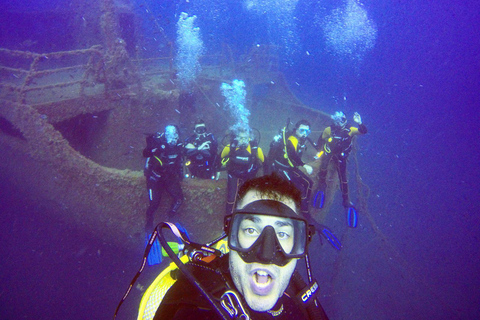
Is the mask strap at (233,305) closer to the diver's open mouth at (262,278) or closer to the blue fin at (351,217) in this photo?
the diver's open mouth at (262,278)

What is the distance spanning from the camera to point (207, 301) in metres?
1.33

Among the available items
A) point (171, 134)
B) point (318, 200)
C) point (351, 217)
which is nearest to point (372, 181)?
→ point (351, 217)

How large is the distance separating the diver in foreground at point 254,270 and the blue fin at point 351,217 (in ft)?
16.8

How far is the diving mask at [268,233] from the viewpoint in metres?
1.40

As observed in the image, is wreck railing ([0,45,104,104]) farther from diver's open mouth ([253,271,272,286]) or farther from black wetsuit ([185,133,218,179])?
diver's open mouth ([253,271,272,286])

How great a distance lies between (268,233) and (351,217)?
5684 millimetres

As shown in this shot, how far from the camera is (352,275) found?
10586mm

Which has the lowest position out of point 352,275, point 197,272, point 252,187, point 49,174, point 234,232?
point 352,275

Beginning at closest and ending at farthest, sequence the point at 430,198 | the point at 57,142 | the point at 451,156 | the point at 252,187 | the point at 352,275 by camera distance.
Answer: the point at 252,187 < the point at 57,142 < the point at 352,275 < the point at 430,198 < the point at 451,156

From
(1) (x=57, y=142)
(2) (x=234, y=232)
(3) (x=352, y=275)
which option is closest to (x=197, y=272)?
(2) (x=234, y=232)

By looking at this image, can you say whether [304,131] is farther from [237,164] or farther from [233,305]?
[233,305]

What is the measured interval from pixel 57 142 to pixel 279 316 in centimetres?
550

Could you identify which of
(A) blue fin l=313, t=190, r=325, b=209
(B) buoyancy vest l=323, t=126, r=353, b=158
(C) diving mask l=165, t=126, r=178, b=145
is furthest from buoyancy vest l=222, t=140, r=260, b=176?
(B) buoyancy vest l=323, t=126, r=353, b=158

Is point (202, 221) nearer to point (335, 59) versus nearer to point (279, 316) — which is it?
point (279, 316)
